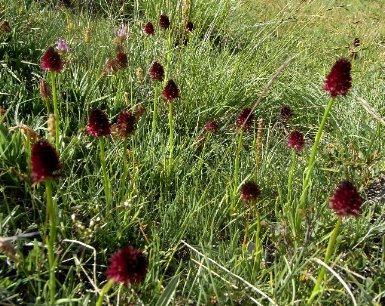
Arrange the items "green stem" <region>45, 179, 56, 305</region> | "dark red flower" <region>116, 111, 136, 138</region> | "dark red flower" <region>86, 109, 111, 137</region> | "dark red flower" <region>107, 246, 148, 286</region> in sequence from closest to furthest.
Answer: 1. "dark red flower" <region>107, 246, 148, 286</region>
2. "green stem" <region>45, 179, 56, 305</region>
3. "dark red flower" <region>86, 109, 111, 137</region>
4. "dark red flower" <region>116, 111, 136, 138</region>

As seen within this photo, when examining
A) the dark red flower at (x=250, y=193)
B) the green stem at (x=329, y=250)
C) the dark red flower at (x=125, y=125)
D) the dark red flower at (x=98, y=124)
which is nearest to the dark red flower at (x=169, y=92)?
the dark red flower at (x=125, y=125)

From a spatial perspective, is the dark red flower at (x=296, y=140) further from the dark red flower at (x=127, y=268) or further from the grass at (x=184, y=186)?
the dark red flower at (x=127, y=268)

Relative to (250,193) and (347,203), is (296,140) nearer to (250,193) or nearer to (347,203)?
(250,193)

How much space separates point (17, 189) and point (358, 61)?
126 inches

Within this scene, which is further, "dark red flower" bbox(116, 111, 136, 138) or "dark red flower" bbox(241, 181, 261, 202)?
"dark red flower" bbox(116, 111, 136, 138)

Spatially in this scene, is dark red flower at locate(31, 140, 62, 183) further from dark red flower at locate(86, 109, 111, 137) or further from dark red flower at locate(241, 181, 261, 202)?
dark red flower at locate(241, 181, 261, 202)

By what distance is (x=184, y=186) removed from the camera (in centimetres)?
171

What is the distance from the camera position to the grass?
128 centimetres

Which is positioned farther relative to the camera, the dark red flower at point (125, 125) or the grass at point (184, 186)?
the dark red flower at point (125, 125)

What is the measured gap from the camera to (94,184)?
1679mm

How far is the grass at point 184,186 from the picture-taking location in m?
1.28

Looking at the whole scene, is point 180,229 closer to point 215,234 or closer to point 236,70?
point 215,234

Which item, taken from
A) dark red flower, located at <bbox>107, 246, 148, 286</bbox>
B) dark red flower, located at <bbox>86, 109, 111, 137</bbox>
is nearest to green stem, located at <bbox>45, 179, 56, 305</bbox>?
dark red flower, located at <bbox>107, 246, 148, 286</bbox>

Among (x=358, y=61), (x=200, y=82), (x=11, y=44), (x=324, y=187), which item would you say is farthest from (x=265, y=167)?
(x=358, y=61)
